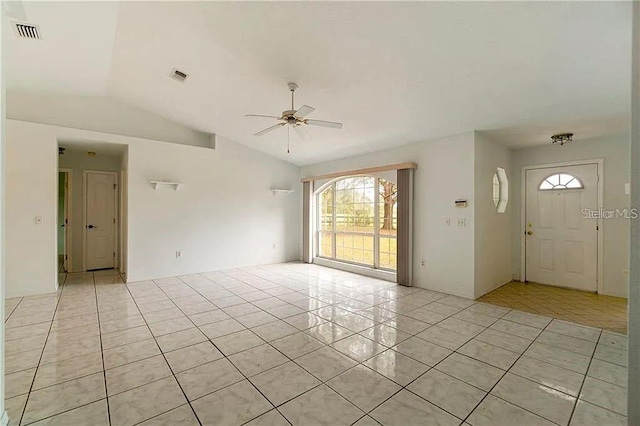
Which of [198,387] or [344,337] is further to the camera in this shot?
[344,337]

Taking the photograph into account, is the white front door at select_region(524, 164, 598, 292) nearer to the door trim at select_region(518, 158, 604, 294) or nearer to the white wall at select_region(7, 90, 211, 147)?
the door trim at select_region(518, 158, 604, 294)

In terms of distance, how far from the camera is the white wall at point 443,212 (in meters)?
4.46

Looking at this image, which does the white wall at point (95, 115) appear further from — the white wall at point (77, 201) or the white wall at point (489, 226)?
the white wall at point (489, 226)

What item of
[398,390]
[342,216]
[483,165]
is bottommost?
[398,390]

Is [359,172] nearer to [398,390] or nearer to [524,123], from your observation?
[524,123]

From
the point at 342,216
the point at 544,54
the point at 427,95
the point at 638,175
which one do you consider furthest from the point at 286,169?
the point at 638,175

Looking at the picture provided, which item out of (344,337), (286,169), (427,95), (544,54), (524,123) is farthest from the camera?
(286,169)

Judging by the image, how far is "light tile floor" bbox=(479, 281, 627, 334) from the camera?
140 inches

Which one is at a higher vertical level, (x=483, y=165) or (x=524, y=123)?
(x=524, y=123)

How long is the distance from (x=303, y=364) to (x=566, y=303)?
4.29m

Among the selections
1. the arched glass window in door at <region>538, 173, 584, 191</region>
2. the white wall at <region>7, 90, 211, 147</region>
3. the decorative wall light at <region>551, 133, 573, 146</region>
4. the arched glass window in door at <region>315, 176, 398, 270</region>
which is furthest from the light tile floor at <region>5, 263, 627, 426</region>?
the white wall at <region>7, 90, 211, 147</region>

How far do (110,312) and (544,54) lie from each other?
580cm

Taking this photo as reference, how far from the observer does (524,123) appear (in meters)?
4.07

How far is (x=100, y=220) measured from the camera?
6.48m
